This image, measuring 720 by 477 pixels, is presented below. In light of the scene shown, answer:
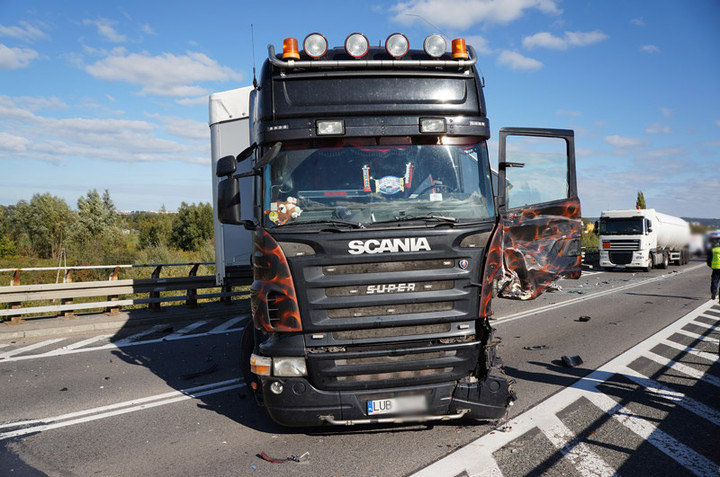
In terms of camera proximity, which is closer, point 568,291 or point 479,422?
point 479,422

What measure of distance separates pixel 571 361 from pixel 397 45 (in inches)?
191

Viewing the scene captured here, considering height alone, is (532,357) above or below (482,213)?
below

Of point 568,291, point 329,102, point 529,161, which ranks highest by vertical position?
point 329,102

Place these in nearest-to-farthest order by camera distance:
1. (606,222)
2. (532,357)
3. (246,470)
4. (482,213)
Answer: (246,470) → (482,213) → (532,357) → (606,222)

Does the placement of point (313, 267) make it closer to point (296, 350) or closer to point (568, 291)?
point (296, 350)

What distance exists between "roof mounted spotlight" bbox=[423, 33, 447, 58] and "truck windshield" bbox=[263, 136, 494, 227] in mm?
864

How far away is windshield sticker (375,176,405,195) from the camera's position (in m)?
4.73

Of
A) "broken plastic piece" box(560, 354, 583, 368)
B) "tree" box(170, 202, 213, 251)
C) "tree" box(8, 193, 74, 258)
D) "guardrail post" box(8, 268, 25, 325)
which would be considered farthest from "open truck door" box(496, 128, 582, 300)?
"tree" box(170, 202, 213, 251)

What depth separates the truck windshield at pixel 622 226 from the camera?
27.3 m

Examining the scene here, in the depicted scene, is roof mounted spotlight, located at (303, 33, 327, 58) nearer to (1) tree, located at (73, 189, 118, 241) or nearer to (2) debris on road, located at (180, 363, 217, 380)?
(2) debris on road, located at (180, 363, 217, 380)

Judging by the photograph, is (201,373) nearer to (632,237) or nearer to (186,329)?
(186,329)

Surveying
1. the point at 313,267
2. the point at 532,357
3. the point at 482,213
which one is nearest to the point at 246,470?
the point at 313,267

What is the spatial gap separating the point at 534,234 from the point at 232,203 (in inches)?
154

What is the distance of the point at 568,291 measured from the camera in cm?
1755
